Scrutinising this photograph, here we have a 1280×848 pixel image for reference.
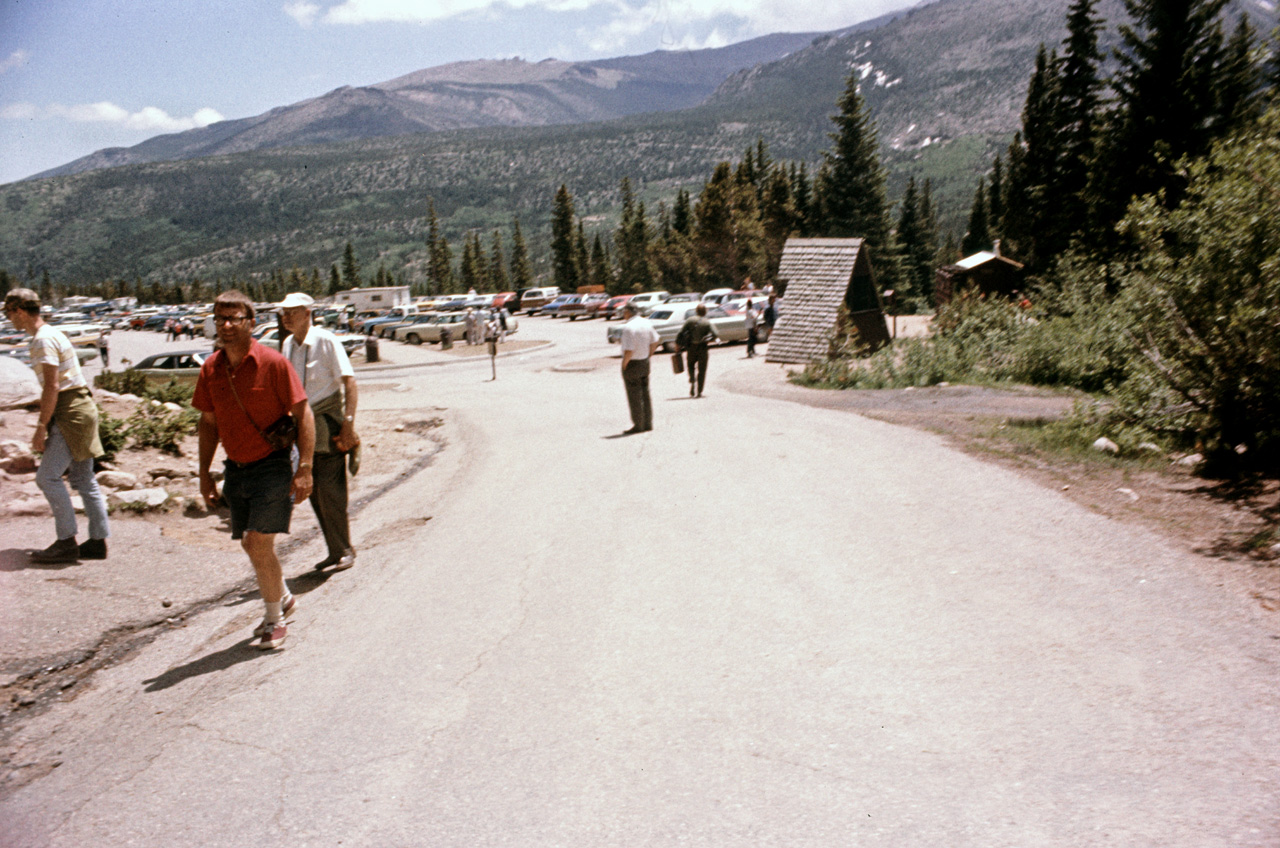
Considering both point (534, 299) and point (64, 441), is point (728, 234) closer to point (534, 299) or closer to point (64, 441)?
point (534, 299)

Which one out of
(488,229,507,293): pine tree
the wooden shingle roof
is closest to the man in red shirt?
the wooden shingle roof

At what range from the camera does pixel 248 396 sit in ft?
16.4

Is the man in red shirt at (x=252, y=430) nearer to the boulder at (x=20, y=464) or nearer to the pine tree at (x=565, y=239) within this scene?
the boulder at (x=20, y=464)

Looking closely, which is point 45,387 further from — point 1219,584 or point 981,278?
point 981,278

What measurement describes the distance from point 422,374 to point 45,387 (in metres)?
23.2

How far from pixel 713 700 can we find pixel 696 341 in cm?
1278

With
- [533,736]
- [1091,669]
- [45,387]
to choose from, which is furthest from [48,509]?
[1091,669]

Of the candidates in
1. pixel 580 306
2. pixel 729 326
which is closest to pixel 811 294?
pixel 729 326

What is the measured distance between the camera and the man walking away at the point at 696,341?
641 inches

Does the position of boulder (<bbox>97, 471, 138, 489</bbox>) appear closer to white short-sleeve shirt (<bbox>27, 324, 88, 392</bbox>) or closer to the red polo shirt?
white short-sleeve shirt (<bbox>27, 324, 88, 392</bbox>)

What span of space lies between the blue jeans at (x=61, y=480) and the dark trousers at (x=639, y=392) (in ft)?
23.6

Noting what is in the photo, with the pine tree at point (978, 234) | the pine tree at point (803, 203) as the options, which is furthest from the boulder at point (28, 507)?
the pine tree at point (978, 234)

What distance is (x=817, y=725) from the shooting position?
3.84 meters

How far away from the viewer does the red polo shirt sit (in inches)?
196
